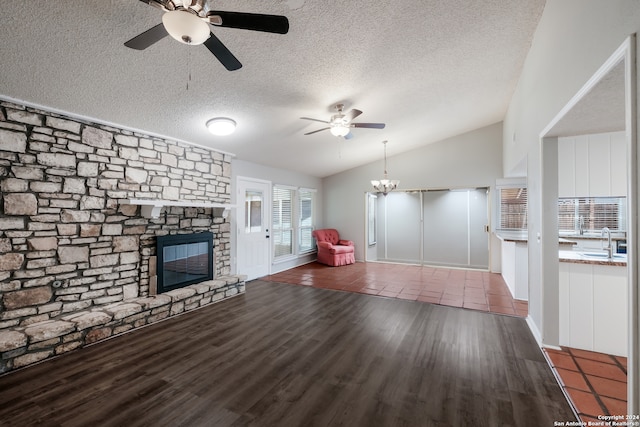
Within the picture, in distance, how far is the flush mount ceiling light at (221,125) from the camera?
12.1 feet

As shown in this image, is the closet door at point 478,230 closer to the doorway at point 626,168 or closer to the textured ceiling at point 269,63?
the textured ceiling at point 269,63

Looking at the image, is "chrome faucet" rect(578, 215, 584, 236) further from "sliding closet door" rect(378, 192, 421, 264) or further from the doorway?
"sliding closet door" rect(378, 192, 421, 264)

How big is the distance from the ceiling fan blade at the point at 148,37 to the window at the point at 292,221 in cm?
460

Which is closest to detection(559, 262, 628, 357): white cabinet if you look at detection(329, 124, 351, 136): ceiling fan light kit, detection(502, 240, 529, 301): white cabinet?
detection(502, 240, 529, 301): white cabinet

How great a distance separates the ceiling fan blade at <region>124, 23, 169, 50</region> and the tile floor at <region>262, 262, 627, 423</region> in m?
3.74

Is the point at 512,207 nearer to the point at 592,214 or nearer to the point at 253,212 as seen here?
the point at 592,214

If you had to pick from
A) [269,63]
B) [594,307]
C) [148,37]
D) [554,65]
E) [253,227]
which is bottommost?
[594,307]

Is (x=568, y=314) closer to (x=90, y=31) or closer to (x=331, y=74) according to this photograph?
(x=331, y=74)

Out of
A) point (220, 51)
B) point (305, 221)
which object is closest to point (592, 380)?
point (220, 51)

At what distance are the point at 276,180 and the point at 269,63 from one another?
373cm

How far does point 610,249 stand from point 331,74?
345 cm

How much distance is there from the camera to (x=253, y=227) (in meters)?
5.87

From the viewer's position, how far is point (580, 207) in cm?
462

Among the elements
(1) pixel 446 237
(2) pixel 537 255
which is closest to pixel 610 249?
(2) pixel 537 255
